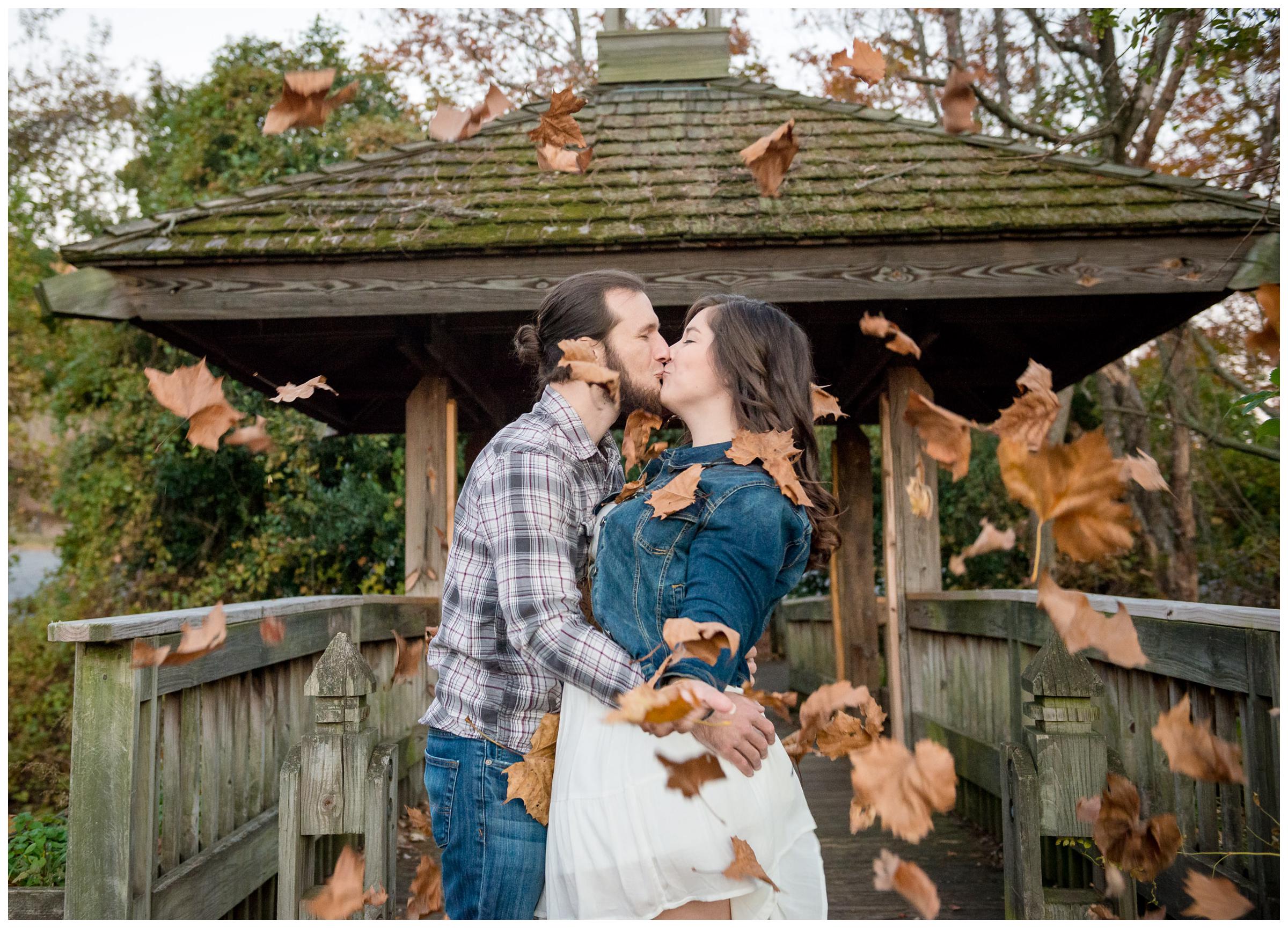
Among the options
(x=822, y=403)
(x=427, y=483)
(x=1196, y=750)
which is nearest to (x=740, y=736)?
(x=822, y=403)

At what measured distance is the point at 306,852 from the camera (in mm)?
3111

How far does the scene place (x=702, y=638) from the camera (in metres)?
1.80

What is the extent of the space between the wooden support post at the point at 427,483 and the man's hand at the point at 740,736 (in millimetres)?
4004

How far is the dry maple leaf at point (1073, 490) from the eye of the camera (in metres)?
2.24

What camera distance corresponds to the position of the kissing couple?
1.87 metres

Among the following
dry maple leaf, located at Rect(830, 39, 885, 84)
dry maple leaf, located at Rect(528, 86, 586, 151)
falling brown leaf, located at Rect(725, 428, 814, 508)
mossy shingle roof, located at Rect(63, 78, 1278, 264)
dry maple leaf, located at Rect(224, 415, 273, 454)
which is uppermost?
dry maple leaf, located at Rect(528, 86, 586, 151)

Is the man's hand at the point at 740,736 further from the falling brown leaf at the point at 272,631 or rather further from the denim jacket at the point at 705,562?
the falling brown leaf at the point at 272,631

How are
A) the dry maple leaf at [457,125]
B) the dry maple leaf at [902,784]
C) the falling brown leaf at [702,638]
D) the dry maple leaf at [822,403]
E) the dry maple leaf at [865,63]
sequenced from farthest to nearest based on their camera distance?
the dry maple leaf at [457,125]
the dry maple leaf at [865,63]
the dry maple leaf at [822,403]
the dry maple leaf at [902,784]
the falling brown leaf at [702,638]

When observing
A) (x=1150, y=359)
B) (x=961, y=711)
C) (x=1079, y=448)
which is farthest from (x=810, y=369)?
(x=1150, y=359)

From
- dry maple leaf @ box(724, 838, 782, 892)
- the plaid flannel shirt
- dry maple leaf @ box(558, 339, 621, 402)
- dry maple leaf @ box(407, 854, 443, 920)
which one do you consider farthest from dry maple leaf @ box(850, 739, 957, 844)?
dry maple leaf @ box(407, 854, 443, 920)

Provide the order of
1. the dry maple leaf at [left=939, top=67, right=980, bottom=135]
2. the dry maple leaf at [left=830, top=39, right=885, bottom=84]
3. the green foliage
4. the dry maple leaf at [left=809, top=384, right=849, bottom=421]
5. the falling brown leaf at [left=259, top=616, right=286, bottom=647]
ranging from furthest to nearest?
the dry maple leaf at [left=939, top=67, right=980, bottom=135] < the green foliage < the falling brown leaf at [left=259, top=616, right=286, bottom=647] < the dry maple leaf at [left=830, top=39, right=885, bottom=84] < the dry maple leaf at [left=809, top=384, right=849, bottom=421]

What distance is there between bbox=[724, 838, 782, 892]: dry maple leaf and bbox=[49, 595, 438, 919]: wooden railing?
183 cm

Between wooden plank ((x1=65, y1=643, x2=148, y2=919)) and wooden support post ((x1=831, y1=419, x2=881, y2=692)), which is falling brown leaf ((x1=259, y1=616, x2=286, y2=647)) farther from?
wooden support post ((x1=831, y1=419, x2=881, y2=692))

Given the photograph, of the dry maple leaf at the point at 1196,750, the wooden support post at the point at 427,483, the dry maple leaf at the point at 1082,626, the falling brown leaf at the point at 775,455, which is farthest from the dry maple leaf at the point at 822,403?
the wooden support post at the point at 427,483
